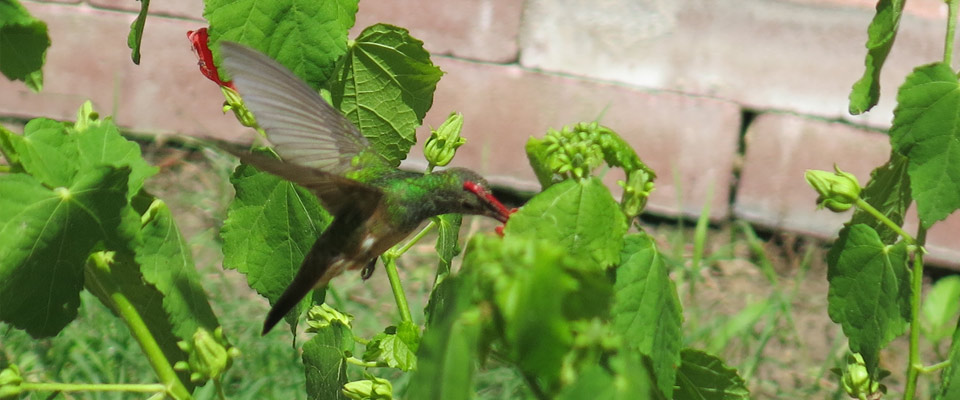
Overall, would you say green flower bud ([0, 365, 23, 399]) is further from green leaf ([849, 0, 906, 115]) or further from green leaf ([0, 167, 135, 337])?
green leaf ([849, 0, 906, 115])

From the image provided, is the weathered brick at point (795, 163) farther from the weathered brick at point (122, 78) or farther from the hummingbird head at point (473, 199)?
the hummingbird head at point (473, 199)

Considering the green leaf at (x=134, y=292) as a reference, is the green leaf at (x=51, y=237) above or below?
above

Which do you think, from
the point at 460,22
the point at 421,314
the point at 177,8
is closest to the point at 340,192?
the point at 421,314

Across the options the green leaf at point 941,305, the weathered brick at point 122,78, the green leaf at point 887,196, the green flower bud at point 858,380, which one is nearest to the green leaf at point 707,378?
the green flower bud at point 858,380

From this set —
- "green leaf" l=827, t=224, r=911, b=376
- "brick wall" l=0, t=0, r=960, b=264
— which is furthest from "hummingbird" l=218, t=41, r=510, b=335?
"brick wall" l=0, t=0, r=960, b=264

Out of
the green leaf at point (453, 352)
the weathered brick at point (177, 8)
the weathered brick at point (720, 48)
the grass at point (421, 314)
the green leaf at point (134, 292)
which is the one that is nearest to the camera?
the green leaf at point (453, 352)

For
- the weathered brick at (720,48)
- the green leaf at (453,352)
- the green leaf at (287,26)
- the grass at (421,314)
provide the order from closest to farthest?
the green leaf at (453,352), the green leaf at (287,26), the grass at (421,314), the weathered brick at (720,48)

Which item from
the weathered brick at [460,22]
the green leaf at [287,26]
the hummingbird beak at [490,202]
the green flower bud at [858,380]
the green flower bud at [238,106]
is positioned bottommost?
the weathered brick at [460,22]

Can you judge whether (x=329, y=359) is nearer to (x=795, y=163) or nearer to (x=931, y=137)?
(x=931, y=137)
